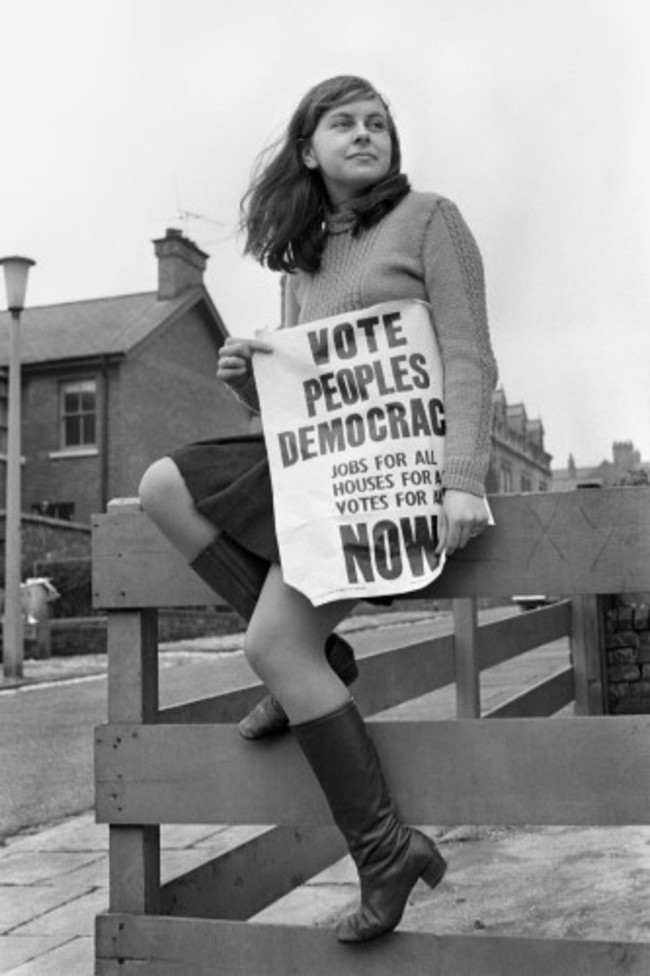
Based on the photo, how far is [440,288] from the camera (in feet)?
7.72

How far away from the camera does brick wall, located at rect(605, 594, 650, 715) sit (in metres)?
6.54

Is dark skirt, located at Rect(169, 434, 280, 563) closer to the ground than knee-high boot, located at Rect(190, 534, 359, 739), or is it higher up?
higher up

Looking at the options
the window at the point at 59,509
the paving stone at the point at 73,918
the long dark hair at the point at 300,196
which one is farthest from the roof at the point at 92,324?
the long dark hair at the point at 300,196

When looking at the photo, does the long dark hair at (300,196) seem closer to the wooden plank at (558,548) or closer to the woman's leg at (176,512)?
the woman's leg at (176,512)

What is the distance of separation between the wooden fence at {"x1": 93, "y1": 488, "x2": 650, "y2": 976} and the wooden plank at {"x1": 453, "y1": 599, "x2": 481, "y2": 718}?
1982mm

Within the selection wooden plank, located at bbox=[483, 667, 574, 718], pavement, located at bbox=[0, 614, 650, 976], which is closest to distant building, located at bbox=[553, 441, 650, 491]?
wooden plank, located at bbox=[483, 667, 574, 718]

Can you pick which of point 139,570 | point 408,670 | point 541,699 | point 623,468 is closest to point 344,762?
point 139,570

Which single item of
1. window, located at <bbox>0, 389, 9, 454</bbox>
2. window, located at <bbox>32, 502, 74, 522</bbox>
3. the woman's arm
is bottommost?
the woman's arm

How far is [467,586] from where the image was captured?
230 centimetres

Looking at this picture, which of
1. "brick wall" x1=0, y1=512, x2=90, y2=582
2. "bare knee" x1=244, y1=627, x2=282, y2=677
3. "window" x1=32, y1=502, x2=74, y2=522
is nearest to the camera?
"bare knee" x1=244, y1=627, x2=282, y2=677

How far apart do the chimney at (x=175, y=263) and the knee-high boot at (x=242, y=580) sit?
2947 cm

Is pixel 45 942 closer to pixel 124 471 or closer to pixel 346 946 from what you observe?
pixel 346 946

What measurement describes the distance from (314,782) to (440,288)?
101cm

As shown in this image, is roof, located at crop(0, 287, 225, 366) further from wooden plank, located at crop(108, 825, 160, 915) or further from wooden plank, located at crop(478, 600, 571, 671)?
wooden plank, located at crop(108, 825, 160, 915)
